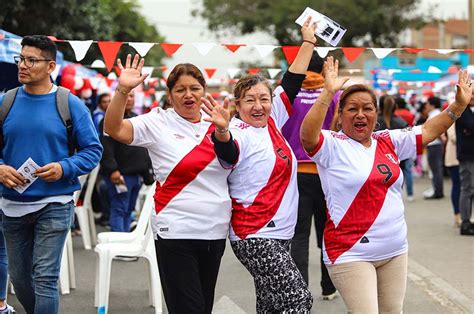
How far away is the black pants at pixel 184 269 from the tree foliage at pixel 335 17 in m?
39.0

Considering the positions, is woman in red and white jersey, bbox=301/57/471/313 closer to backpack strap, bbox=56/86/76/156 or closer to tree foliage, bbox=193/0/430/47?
backpack strap, bbox=56/86/76/156

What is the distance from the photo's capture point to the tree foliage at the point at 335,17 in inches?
1726

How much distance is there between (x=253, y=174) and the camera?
15.7ft

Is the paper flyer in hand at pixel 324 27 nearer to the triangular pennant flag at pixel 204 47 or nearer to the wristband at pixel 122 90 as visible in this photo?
the wristband at pixel 122 90

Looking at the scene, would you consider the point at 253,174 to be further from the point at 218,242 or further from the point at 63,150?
the point at 63,150

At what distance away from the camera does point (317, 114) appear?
15.0 ft

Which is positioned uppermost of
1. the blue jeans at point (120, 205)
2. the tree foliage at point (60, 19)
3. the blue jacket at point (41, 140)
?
the tree foliage at point (60, 19)

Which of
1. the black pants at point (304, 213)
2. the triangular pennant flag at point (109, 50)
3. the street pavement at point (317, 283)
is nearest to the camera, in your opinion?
the black pants at point (304, 213)

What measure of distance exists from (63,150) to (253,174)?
1.32 meters

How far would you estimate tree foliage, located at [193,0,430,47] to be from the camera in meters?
43.8

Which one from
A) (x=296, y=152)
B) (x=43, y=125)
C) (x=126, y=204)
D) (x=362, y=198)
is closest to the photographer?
(x=362, y=198)

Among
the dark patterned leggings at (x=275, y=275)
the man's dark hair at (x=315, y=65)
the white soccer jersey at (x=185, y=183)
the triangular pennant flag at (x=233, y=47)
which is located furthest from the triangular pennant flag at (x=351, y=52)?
the dark patterned leggings at (x=275, y=275)

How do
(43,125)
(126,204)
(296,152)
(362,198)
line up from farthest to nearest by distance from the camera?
(126,204)
(296,152)
(43,125)
(362,198)

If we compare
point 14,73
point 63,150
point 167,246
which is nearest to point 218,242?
point 167,246
